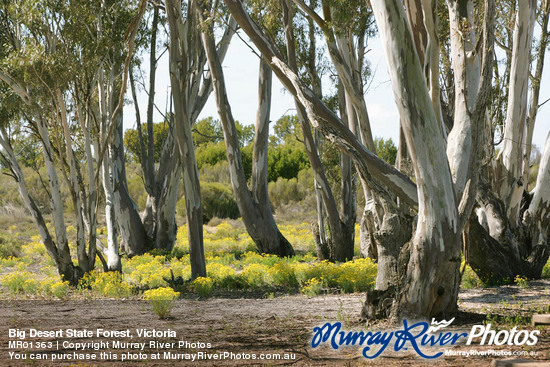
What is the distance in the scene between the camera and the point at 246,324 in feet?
17.5

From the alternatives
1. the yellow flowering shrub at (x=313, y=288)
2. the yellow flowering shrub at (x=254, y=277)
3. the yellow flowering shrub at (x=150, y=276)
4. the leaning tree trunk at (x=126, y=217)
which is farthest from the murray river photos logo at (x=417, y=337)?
the leaning tree trunk at (x=126, y=217)

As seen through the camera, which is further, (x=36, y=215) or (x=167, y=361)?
(x=36, y=215)

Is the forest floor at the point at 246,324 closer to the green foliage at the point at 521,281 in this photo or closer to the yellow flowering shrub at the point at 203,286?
the green foliage at the point at 521,281

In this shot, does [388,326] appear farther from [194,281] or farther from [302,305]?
[194,281]

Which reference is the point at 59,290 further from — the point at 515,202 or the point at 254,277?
the point at 515,202

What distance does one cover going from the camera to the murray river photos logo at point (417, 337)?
4.06m

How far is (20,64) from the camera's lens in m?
8.21

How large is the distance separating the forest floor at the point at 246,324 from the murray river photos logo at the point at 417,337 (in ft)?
0.24

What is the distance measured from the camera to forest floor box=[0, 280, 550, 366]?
3.87 meters

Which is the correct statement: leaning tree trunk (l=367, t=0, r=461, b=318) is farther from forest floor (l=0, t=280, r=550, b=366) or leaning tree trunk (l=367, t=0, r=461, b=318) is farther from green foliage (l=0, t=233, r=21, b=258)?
green foliage (l=0, t=233, r=21, b=258)

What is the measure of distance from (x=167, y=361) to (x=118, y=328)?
→ 1480 mm

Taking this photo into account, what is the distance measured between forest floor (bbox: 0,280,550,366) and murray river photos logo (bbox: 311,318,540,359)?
0.24 feet

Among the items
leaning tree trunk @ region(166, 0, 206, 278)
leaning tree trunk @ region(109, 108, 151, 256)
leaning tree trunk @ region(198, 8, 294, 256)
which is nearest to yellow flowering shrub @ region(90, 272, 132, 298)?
leaning tree trunk @ region(166, 0, 206, 278)

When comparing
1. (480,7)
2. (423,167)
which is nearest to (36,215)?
(423,167)
